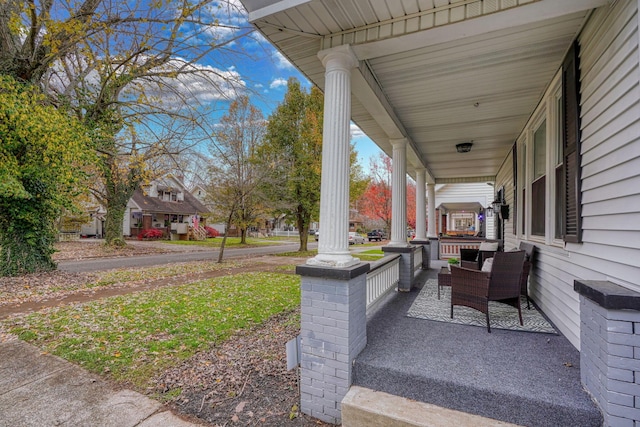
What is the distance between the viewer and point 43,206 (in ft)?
24.6

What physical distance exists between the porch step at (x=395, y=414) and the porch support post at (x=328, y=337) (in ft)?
0.62

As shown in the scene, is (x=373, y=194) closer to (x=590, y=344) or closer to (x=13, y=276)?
(x=13, y=276)

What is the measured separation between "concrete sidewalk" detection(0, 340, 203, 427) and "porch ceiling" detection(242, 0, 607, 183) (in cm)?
357

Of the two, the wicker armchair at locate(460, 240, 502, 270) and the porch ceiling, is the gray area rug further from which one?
the porch ceiling

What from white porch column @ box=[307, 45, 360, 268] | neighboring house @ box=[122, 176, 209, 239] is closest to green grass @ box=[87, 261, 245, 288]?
white porch column @ box=[307, 45, 360, 268]

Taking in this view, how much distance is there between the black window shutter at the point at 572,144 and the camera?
288cm

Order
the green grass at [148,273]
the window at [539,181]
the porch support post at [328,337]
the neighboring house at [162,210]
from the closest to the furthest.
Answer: the porch support post at [328,337] → the window at [539,181] → the green grass at [148,273] → the neighboring house at [162,210]

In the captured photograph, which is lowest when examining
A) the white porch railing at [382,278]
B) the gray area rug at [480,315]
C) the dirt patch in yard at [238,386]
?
the dirt patch in yard at [238,386]

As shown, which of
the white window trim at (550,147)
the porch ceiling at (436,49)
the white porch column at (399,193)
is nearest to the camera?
the porch ceiling at (436,49)

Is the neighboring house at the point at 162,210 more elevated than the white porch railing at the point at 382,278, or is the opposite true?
the neighboring house at the point at 162,210

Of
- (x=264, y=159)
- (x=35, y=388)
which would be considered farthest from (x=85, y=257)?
(x=35, y=388)

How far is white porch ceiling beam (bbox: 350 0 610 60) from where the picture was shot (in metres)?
2.42

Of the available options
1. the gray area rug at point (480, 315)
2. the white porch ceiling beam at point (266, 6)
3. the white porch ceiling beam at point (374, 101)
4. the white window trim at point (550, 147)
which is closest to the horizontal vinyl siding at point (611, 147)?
the white window trim at point (550, 147)

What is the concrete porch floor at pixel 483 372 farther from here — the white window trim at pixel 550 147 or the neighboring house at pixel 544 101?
the white window trim at pixel 550 147
